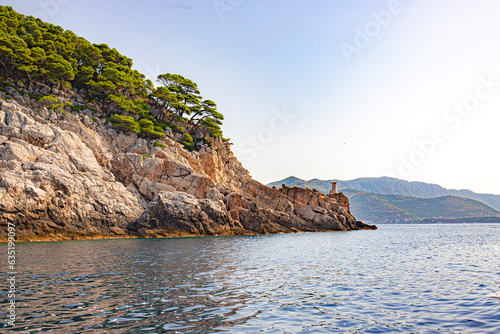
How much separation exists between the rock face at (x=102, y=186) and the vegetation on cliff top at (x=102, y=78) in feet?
19.4

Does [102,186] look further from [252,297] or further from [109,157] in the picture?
[252,297]

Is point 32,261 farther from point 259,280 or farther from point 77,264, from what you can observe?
point 259,280

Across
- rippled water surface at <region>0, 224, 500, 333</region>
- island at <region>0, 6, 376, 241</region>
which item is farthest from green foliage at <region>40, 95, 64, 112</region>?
rippled water surface at <region>0, 224, 500, 333</region>

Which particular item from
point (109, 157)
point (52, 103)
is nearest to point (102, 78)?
point (52, 103)

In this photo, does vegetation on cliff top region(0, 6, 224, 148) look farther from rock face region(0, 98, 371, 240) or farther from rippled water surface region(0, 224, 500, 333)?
rippled water surface region(0, 224, 500, 333)

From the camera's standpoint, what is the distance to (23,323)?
10.5 meters

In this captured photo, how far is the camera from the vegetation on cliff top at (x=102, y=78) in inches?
2462

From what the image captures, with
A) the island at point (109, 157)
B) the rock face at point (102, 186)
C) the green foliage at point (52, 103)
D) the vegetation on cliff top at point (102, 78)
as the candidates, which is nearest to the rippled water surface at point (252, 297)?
the rock face at point (102, 186)

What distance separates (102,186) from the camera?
167 ft

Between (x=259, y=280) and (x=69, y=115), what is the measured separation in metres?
52.8

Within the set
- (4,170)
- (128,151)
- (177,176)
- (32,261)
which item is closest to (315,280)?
(32,261)

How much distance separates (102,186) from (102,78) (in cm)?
3146

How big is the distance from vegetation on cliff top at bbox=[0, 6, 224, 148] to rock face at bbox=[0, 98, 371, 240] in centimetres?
593

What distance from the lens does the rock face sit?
42.6 metres
